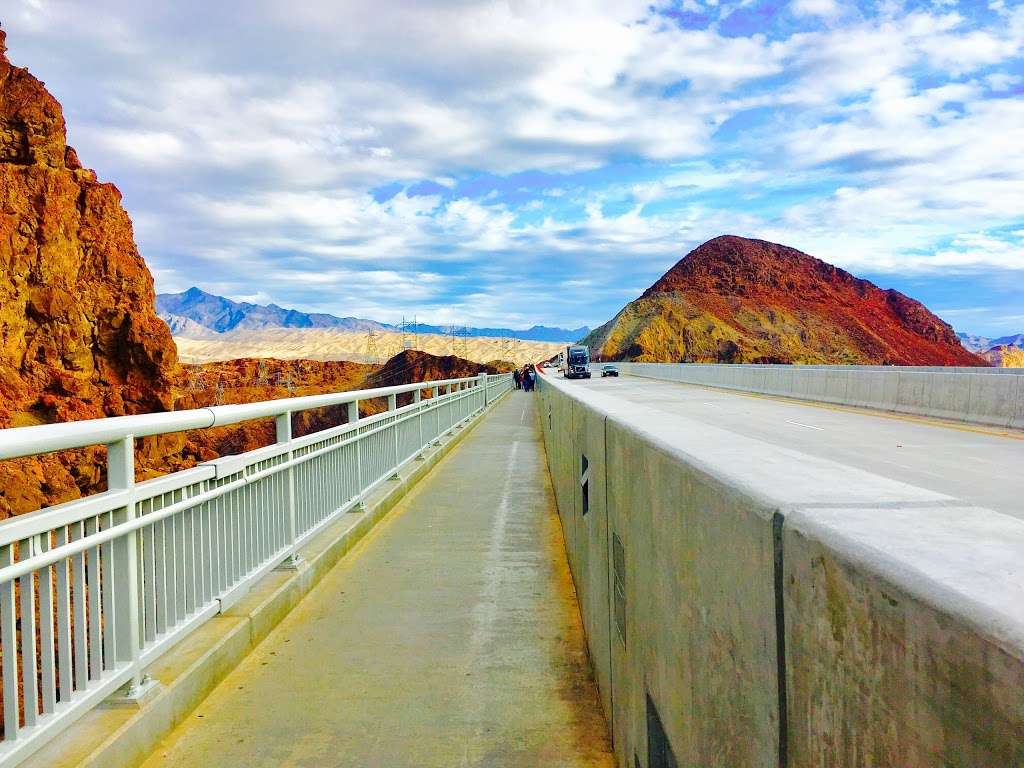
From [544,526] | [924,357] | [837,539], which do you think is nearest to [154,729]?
[837,539]

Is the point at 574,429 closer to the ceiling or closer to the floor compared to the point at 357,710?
closer to the ceiling

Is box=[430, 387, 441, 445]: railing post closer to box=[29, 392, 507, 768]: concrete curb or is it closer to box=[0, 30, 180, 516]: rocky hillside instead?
box=[29, 392, 507, 768]: concrete curb

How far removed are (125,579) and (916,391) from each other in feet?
68.9

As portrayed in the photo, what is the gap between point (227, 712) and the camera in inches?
177

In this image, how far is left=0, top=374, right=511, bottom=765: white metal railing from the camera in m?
3.21

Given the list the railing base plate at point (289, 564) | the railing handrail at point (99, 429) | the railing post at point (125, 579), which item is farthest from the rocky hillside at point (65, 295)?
the railing post at point (125, 579)

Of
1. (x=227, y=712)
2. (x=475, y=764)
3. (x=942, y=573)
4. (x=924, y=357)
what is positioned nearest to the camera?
(x=942, y=573)

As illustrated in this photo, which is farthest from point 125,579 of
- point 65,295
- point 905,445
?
point 65,295

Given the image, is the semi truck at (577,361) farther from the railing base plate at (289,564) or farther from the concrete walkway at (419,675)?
the railing base plate at (289,564)

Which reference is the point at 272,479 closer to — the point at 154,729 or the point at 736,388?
the point at 154,729

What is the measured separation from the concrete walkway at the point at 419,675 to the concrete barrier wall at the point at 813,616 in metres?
1.29

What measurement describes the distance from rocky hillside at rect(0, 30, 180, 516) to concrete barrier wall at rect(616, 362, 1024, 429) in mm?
37668

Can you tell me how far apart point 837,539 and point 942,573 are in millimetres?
230

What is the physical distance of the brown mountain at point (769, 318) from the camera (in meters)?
115
